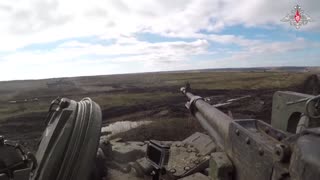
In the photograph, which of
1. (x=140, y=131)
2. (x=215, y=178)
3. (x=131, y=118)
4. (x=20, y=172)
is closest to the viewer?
(x=20, y=172)

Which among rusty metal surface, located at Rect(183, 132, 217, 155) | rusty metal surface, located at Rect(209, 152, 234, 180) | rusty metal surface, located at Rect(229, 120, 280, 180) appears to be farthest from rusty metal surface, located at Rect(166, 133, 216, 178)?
rusty metal surface, located at Rect(229, 120, 280, 180)

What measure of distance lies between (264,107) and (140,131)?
11.8 meters

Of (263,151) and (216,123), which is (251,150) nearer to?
(263,151)

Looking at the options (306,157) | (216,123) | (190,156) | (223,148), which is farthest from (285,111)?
(306,157)

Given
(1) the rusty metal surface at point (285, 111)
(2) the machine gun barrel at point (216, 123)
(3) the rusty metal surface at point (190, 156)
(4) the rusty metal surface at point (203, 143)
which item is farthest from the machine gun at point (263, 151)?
(4) the rusty metal surface at point (203, 143)

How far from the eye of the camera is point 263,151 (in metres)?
2.51

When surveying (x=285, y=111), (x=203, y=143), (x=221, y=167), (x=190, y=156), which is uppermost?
(x=285, y=111)

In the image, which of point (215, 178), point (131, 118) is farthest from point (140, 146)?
point (131, 118)

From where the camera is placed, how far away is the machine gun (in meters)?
1.72

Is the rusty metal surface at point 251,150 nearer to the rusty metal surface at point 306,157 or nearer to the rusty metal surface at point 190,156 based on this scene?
the rusty metal surface at point 306,157

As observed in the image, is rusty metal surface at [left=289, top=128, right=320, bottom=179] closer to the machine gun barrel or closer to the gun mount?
the gun mount

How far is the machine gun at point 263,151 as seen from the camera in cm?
172

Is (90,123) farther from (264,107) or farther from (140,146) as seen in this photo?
(264,107)

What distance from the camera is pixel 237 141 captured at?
3162mm
